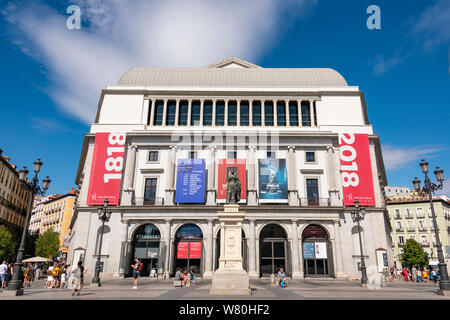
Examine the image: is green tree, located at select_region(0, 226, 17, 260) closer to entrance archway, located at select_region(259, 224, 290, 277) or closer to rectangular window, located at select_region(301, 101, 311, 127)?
entrance archway, located at select_region(259, 224, 290, 277)

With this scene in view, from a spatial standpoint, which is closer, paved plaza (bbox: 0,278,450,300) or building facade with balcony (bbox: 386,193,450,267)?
paved plaza (bbox: 0,278,450,300)

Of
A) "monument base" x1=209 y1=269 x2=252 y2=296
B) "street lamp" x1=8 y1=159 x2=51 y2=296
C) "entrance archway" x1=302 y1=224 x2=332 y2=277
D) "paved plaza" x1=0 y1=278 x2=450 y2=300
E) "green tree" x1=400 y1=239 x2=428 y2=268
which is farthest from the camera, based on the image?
"green tree" x1=400 y1=239 x2=428 y2=268

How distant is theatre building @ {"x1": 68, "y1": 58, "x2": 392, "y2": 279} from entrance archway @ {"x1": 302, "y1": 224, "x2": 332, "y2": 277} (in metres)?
0.10

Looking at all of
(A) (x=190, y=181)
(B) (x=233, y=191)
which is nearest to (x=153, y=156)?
(A) (x=190, y=181)

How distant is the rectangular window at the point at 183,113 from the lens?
38.8 m

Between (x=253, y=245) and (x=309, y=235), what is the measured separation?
6.09 m

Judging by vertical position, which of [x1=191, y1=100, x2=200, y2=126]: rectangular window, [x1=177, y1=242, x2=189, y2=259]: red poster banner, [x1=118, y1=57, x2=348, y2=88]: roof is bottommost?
[x1=177, y1=242, x2=189, y2=259]: red poster banner

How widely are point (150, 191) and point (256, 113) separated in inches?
648

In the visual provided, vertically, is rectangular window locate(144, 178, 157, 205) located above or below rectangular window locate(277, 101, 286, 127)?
below

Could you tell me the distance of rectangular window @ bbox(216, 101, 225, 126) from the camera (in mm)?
38966

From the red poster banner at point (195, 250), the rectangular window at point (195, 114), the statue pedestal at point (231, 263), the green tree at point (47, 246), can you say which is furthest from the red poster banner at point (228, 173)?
the green tree at point (47, 246)

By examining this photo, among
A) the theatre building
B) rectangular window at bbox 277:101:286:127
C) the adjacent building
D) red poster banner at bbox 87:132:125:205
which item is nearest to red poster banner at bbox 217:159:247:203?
the theatre building

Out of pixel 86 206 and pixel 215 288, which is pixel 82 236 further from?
pixel 215 288
